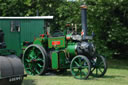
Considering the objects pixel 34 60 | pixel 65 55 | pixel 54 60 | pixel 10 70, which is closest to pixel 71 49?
pixel 65 55

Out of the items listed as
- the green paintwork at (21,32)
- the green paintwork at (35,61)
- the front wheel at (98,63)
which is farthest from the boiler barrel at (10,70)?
the green paintwork at (21,32)

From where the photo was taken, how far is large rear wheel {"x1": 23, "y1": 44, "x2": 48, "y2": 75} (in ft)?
36.9

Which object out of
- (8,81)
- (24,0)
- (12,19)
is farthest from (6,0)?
(8,81)

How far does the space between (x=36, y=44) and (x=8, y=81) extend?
14.5 feet

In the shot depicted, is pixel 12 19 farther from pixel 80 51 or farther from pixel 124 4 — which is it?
pixel 80 51

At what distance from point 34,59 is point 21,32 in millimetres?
6533

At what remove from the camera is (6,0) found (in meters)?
21.5

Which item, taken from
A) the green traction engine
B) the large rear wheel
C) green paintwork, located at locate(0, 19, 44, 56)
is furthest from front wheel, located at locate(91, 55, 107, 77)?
green paintwork, located at locate(0, 19, 44, 56)

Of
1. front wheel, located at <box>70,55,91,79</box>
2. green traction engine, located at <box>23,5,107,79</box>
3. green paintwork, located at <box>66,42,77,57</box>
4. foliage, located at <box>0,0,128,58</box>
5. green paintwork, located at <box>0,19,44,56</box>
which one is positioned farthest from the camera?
green paintwork, located at <box>0,19,44,56</box>

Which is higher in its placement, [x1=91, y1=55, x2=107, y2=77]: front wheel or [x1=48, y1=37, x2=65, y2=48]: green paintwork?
[x1=48, y1=37, x2=65, y2=48]: green paintwork

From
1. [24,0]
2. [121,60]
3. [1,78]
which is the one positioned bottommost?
[121,60]

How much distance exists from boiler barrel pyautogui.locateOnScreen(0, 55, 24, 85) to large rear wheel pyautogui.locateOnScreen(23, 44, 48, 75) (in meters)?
3.47

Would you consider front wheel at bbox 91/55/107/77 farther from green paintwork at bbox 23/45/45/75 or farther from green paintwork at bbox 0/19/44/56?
green paintwork at bbox 0/19/44/56

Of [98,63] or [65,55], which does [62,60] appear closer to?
[65,55]
